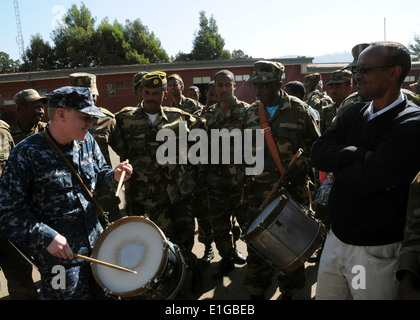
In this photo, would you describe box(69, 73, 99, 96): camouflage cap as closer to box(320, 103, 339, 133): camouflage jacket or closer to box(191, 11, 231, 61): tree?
box(320, 103, 339, 133): camouflage jacket

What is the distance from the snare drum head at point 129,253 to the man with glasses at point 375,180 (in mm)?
1321

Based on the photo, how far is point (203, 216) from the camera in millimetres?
5027

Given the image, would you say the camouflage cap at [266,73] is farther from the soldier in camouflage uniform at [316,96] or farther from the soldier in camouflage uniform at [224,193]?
the soldier in camouflage uniform at [316,96]

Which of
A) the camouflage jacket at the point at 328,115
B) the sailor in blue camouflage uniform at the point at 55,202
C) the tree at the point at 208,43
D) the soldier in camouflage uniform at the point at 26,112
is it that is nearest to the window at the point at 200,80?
the camouflage jacket at the point at 328,115

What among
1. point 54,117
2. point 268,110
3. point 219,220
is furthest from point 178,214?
point 54,117

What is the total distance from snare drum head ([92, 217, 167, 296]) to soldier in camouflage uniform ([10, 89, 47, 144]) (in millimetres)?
2568

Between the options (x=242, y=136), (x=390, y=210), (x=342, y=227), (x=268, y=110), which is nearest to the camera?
(x=390, y=210)

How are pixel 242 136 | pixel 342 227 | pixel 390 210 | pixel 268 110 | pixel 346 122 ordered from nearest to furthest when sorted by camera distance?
1. pixel 390 210
2. pixel 342 227
3. pixel 346 122
4. pixel 268 110
5. pixel 242 136

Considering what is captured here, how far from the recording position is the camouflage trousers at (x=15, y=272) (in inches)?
139

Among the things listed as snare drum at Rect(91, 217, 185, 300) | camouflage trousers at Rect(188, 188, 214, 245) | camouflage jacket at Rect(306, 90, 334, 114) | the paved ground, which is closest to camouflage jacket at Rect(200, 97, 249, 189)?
camouflage trousers at Rect(188, 188, 214, 245)

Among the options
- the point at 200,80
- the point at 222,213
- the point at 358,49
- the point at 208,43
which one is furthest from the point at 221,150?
the point at 208,43

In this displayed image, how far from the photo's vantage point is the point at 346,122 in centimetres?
240

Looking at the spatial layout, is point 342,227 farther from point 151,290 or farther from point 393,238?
point 151,290
